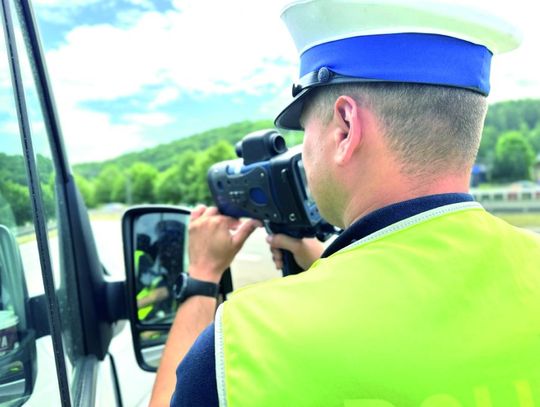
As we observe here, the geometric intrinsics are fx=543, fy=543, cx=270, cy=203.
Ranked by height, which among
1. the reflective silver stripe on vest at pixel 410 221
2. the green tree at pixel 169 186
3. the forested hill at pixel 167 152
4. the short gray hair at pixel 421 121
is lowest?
the green tree at pixel 169 186

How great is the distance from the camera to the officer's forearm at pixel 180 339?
1.35m

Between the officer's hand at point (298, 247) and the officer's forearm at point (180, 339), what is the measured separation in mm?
330

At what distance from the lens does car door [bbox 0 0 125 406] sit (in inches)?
43.1

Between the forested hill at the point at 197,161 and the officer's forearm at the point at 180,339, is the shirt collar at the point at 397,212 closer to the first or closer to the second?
the officer's forearm at the point at 180,339

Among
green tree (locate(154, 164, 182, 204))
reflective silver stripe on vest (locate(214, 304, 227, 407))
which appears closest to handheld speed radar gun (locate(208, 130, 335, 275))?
reflective silver stripe on vest (locate(214, 304, 227, 407))

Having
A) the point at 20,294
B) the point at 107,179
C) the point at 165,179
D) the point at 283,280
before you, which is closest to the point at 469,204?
the point at 283,280

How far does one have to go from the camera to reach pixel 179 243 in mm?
2338

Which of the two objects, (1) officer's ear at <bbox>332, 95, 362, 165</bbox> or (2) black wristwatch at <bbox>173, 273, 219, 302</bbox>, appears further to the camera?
(2) black wristwatch at <bbox>173, 273, 219, 302</bbox>

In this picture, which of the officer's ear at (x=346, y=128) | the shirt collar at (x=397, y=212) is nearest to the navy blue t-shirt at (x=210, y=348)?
the shirt collar at (x=397, y=212)

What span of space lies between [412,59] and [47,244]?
2.71 feet

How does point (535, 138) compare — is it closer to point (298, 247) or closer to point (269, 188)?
point (298, 247)

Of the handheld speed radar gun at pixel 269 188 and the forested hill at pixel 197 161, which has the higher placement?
the handheld speed radar gun at pixel 269 188

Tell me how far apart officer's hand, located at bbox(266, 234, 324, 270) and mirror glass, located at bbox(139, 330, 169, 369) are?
2.06 feet

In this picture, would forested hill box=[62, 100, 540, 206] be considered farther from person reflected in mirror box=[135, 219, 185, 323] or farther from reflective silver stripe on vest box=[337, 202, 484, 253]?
reflective silver stripe on vest box=[337, 202, 484, 253]
